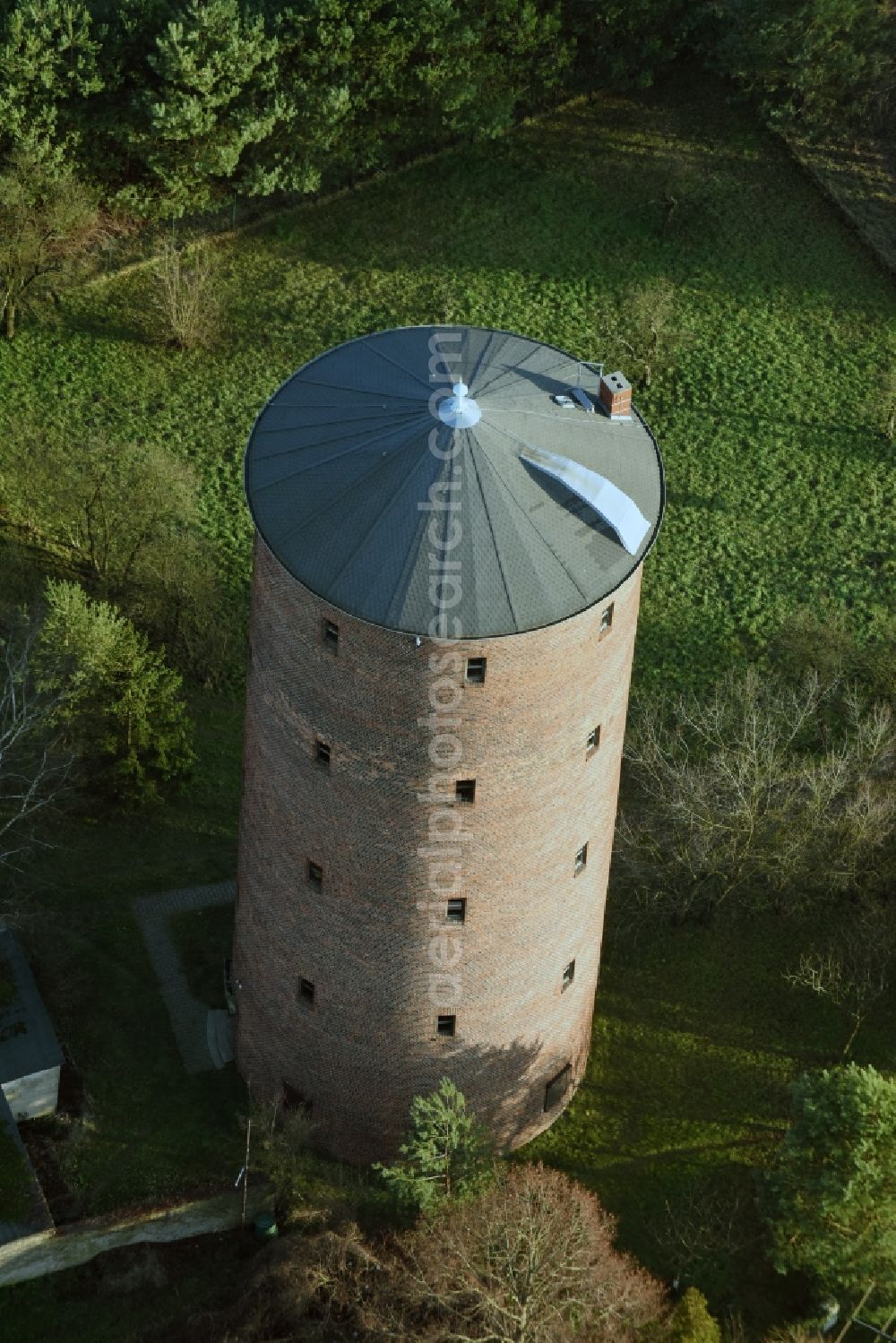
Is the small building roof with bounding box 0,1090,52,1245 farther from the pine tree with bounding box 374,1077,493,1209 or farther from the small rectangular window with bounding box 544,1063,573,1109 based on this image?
the small rectangular window with bounding box 544,1063,573,1109

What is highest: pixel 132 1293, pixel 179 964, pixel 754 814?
pixel 754 814

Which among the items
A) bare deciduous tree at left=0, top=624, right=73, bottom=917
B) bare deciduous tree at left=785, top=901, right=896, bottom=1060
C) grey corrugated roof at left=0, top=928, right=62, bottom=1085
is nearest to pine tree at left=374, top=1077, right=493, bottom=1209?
grey corrugated roof at left=0, top=928, right=62, bottom=1085

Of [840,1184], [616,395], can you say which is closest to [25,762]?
[616,395]

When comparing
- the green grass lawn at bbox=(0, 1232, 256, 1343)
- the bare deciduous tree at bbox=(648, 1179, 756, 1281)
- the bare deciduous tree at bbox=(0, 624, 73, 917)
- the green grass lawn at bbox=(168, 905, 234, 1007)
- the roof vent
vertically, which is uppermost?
the roof vent

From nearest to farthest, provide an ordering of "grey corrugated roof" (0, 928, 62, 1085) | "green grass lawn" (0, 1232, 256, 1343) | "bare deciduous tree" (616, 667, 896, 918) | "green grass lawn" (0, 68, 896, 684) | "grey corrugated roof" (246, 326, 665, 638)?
"grey corrugated roof" (246, 326, 665, 638)
"green grass lawn" (0, 1232, 256, 1343)
"grey corrugated roof" (0, 928, 62, 1085)
"bare deciduous tree" (616, 667, 896, 918)
"green grass lawn" (0, 68, 896, 684)

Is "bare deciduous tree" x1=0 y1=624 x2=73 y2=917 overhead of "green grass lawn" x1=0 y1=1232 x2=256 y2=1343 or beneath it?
overhead

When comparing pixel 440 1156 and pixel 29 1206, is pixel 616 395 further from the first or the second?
pixel 29 1206

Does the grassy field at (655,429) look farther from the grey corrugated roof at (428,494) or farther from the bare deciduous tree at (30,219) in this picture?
the grey corrugated roof at (428,494)
